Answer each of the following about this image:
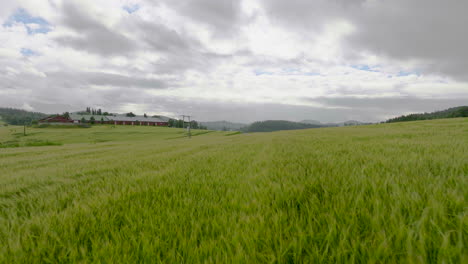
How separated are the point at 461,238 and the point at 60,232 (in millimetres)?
2769

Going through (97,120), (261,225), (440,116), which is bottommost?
(261,225)

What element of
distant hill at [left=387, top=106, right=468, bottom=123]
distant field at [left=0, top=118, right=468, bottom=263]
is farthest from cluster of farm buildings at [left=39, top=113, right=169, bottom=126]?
distant hill at [left=387, top=106, right=468, bottom=123]

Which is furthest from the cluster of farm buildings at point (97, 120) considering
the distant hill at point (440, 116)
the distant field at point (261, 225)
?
the distant hill at point (440, 116)

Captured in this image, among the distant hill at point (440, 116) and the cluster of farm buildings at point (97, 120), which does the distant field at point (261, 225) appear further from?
the cluster of farm buildings at point (97, 120)

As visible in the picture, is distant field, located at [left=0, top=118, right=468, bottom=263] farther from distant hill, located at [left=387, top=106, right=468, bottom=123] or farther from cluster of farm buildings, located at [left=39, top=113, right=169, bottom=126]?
cluster of farm buildings, located at [left=39, top=113, right=169, bottom=126]

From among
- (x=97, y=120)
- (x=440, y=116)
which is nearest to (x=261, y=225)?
(x=97, y=120)

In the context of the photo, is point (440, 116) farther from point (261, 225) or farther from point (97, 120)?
point (97, 120)

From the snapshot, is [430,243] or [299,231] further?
[299,231]

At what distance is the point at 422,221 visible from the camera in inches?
42.8

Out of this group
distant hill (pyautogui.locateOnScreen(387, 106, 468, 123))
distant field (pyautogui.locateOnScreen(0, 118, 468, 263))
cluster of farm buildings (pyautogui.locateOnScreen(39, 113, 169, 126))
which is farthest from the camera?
cluster of farm buildings (pyautogui.locateOnScreen(39, 113, 169, 126))

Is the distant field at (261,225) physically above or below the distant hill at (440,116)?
below

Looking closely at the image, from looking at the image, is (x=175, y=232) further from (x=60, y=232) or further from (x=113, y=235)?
(x=60, y=232)

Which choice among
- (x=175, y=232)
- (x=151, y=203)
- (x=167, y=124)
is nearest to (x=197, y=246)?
(x=175, y=232)

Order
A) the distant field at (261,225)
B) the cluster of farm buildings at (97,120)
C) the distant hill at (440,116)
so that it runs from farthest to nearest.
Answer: the cluster of farm buildings at (97,120)
the distant hill at (440,116)
the distant field at (261,225)
